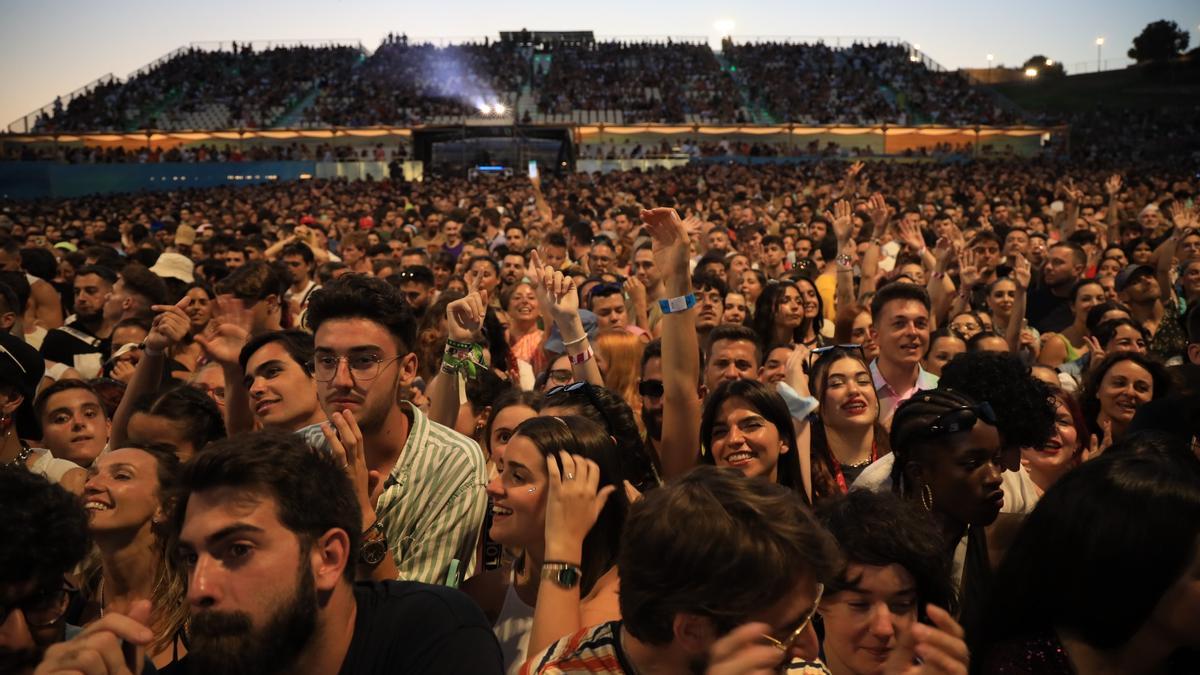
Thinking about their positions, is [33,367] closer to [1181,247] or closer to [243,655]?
[243,655]

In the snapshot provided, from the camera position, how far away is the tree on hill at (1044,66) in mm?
70938

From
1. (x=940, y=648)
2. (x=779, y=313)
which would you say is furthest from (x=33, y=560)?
(x=779, y=313)

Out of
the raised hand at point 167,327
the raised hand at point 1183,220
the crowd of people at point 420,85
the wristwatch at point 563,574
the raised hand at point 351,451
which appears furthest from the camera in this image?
the crowd of people at point 420,85

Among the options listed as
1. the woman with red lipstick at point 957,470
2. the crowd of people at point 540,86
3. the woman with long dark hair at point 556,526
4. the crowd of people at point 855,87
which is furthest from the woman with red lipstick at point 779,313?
the crowd of people at point 855,87

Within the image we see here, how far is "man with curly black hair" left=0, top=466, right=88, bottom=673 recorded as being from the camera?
6.48 feet

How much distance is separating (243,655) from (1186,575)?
1.99 metres

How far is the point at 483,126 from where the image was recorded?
39.8m

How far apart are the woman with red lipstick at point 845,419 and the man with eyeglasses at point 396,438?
164cm

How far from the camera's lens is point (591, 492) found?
266 centimetres

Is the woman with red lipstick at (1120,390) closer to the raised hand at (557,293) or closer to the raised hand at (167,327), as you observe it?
the raised hand at (557,293)

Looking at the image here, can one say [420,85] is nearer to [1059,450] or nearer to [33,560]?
[1059,450]

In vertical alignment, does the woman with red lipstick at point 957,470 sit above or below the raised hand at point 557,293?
below

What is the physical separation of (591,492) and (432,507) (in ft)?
2.45

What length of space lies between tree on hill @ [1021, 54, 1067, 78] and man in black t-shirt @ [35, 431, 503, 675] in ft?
248
